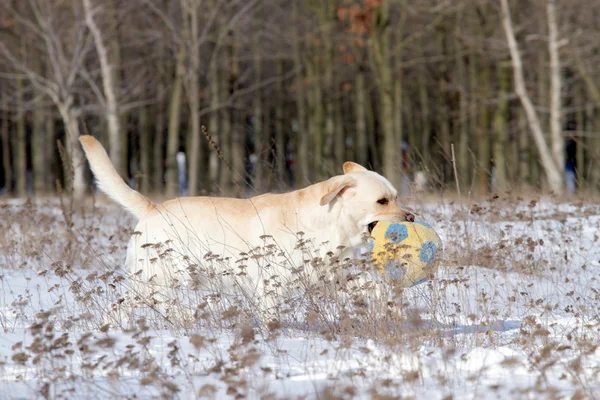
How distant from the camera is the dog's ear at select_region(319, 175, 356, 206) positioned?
5621 mm

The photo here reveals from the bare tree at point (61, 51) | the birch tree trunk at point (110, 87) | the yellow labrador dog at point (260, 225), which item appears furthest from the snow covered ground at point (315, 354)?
the bare tree at point (61, 51)

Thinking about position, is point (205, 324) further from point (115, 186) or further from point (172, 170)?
point (172, 170)

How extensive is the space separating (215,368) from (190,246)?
2.29 m

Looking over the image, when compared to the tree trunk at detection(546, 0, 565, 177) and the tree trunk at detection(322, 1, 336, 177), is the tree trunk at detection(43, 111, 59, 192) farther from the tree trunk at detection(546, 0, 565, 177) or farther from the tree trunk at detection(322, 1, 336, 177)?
the tree trunk at detection(546, 0, 565, 177)

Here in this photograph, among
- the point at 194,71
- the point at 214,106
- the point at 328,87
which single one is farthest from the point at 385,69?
the point at 194,71

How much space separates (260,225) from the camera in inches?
233

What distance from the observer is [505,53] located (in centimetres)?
2086

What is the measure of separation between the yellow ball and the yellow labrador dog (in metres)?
0.10

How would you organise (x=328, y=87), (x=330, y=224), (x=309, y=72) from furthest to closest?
(x=328, y=87), (x=309, y=72), (x=330, y=224)

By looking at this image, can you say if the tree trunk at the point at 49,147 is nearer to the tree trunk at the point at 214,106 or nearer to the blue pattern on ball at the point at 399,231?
the tree trunk at the point at 214,106

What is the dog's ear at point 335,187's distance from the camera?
5621 millimetres

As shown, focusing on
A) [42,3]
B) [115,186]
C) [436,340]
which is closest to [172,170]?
[42,3]

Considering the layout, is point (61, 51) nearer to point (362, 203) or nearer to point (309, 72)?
point (309, 72)

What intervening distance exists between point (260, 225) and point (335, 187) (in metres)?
0.65
